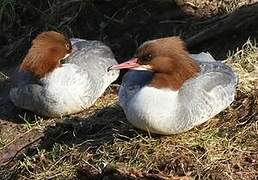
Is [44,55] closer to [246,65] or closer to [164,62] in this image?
[164,62]

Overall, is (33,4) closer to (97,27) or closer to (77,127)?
(97,27)

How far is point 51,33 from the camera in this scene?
6.35 meters

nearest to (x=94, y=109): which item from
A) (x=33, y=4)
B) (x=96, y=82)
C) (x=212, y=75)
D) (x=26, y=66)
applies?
(x=96, y=82)

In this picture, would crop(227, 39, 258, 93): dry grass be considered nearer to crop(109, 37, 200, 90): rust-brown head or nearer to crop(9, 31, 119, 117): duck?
crop(109, 37, 200, 90): rust-brown head

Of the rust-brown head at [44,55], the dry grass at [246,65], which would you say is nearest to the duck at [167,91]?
the dry grass at [246,65]

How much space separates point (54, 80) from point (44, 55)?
0.75 ft

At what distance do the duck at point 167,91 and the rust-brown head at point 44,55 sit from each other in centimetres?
103

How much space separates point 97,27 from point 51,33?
1.36 metres

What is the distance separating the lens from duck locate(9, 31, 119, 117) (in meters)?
6.18

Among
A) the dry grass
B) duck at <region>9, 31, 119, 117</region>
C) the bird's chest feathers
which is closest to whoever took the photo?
the bird's chest feathers

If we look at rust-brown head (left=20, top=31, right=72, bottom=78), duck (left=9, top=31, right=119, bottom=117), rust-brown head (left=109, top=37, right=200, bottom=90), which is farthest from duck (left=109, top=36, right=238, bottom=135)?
rust-brown head (left=20, top=31, right=72, bottom=78)

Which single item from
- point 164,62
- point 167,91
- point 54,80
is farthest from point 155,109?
point 54,80

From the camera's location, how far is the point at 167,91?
16.8ft

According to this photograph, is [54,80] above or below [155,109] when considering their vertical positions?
below
